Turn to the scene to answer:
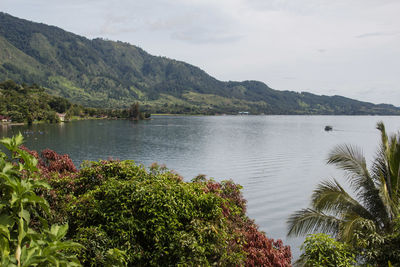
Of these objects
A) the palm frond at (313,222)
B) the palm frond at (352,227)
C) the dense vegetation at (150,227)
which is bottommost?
the palm frond at (313,222)

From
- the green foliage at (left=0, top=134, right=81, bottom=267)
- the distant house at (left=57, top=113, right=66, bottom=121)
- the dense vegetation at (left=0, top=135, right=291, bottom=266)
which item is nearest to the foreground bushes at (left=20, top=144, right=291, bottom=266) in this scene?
the dense vegetation at (left=0, top=135, right=291, bottom=266)

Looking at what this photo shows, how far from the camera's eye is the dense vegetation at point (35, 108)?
384ft

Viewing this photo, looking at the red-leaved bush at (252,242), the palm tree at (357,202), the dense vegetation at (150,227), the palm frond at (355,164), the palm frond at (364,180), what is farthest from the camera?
the palm frond at (355,164)

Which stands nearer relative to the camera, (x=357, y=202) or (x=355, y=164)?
(x=357, y=202)

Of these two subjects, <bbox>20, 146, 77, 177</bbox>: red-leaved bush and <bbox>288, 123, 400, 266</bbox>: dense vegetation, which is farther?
<bbox>20, 146, 77, 177</bbox>: red-leaved bush

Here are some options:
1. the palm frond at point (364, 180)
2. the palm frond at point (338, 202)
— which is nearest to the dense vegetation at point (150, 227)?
the palm frond at point (338, 202)

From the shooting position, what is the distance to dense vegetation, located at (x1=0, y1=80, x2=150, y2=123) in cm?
11706

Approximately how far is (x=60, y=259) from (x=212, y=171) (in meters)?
39.5

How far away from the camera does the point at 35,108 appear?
125m

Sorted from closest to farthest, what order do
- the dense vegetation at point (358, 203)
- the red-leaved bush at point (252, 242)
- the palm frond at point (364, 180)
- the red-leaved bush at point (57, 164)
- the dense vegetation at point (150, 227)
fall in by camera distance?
the dense vegetation at point (150, 227)
the red-leaved bush at point (252, 242)
the dense vegetation at point (358, 203)
the palm frond at point (364, 180)
the red-leaved bush at point (57, 164)

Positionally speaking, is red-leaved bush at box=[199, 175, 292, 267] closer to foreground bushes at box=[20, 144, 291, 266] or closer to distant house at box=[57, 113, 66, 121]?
foreground bushes at box=[20, 144, 291, 266]

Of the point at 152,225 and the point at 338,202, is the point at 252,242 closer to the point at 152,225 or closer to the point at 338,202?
the point at 152,225

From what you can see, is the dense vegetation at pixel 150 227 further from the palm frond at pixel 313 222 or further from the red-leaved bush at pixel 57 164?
the red-leaved bush at pixel 57 164

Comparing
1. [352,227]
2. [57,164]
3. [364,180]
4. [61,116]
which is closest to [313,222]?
[352,227]
